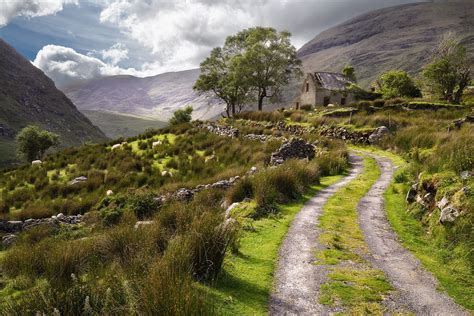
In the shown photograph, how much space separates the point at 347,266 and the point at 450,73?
38.9 m

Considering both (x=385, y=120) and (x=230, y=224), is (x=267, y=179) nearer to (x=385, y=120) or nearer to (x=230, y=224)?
(x=230, y=224)

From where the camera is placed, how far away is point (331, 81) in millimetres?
52406

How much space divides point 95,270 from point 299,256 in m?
3.83

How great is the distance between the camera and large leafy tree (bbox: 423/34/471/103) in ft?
124

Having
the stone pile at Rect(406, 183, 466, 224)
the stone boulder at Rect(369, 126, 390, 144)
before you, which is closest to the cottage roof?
the stone boulder at Rect(369, 126, 390, 144)

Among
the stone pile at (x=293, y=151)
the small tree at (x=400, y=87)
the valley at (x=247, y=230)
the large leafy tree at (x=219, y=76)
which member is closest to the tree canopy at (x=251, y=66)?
the large leafy tree at (x=219, y=76)

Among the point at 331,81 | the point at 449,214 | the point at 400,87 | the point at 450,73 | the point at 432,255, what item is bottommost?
the point at 432,255

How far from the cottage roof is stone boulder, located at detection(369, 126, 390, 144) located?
26.8 metres

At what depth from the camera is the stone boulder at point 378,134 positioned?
24.6 metres

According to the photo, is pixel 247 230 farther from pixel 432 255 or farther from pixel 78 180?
pixel 78 180

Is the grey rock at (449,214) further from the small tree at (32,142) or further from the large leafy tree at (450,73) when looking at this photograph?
the small tree at (32,142)

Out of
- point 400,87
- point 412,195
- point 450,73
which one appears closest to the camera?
point 412,195

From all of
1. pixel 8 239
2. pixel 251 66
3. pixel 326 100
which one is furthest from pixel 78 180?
pixel 326 100

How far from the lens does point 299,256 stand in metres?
6.90
